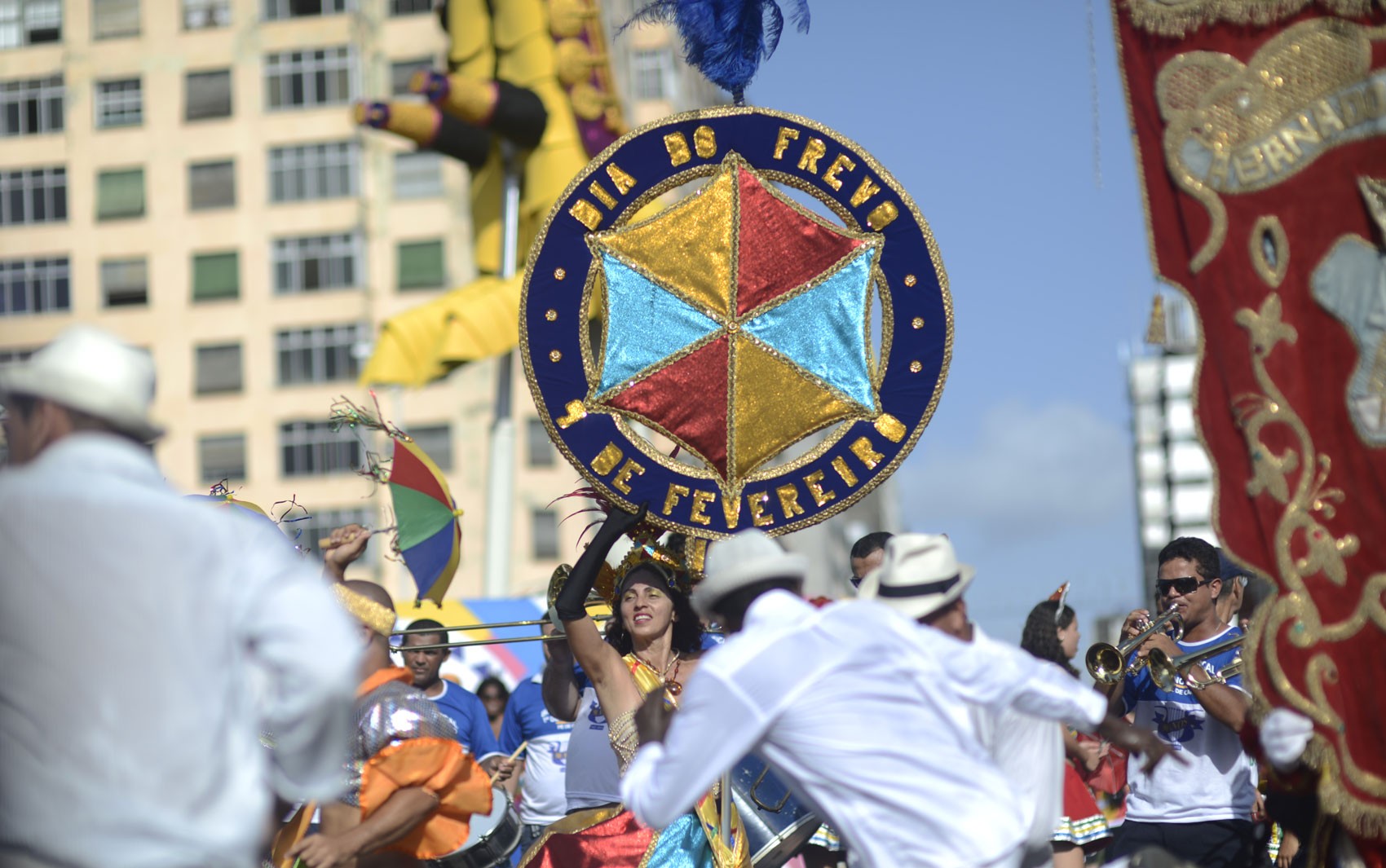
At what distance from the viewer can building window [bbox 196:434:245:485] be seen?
1720 inches

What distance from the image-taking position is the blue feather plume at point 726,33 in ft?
22.9

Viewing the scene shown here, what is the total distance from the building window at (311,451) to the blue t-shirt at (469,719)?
34222 mm

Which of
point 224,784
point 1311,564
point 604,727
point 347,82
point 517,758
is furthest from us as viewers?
point 347,82

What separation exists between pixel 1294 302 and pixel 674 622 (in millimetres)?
2688

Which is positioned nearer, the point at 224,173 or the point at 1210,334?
the point at 1210,334

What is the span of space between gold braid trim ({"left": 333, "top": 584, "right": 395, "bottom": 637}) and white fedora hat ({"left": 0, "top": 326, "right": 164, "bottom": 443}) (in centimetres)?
241

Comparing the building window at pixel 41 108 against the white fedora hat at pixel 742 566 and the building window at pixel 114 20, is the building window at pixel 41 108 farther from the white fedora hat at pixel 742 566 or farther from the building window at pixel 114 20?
the white fedora hat at pixel 742 566

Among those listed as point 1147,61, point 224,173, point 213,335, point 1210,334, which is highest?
point 1147,61

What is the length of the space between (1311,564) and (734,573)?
1.83 m

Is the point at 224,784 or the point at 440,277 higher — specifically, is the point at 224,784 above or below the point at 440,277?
above

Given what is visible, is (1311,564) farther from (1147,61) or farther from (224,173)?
(224,173)

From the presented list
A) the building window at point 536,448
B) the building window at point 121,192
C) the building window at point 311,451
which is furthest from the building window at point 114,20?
the building window at point 536,448

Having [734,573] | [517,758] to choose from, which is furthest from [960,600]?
[517,758]

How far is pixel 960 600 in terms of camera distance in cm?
507
